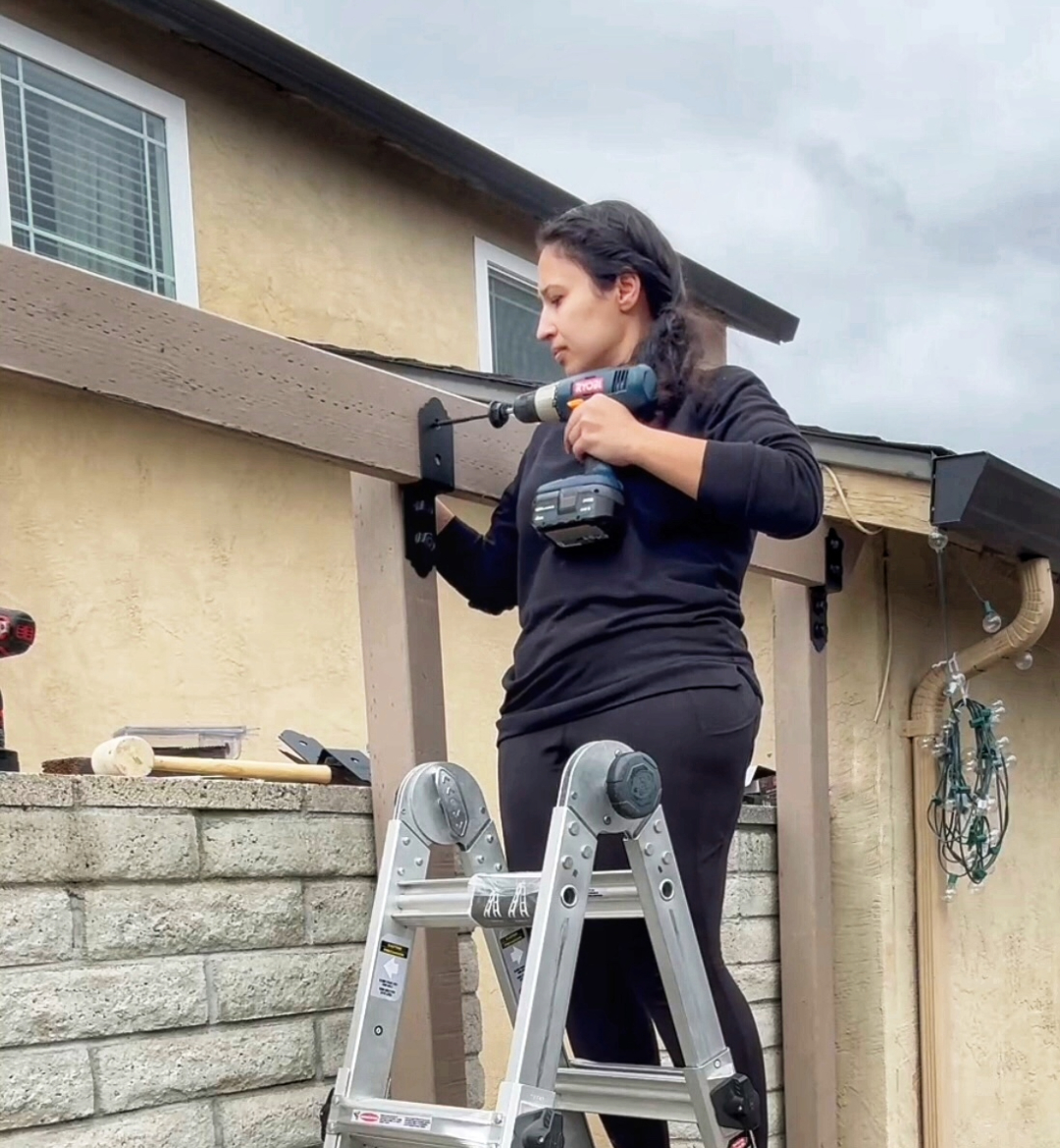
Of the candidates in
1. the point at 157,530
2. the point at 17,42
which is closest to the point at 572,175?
the point at 17,42

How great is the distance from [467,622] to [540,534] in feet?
8.47

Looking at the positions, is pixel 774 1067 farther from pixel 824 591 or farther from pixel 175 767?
pixel 175 767

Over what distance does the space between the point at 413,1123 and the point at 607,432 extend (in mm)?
869

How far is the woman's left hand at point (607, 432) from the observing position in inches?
74.8

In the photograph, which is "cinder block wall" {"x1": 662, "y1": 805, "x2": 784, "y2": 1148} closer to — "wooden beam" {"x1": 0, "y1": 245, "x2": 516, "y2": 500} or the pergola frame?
the pergola frame

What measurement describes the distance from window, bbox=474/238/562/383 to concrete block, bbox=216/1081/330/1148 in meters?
4.66

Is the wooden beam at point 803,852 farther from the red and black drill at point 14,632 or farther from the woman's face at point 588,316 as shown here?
the red and black drill at point 14,632

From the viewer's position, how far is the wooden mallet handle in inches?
87.0

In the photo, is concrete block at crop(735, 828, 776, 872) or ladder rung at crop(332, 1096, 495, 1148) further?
concrete block at crop(735, 828, 776, 872)

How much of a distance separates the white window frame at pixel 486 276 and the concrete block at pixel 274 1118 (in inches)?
182

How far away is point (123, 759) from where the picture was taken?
221cm

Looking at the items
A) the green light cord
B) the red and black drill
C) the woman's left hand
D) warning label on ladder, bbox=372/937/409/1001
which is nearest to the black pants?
warning label on ladder, bbox=372/937/409/1001

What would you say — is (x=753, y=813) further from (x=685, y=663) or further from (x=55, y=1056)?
(x=55, y=1056)

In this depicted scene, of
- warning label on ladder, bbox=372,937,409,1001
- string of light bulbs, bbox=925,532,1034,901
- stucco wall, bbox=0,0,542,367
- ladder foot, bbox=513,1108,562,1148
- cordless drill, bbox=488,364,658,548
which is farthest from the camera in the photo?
stucco wall, bbox=0,0,542,367
